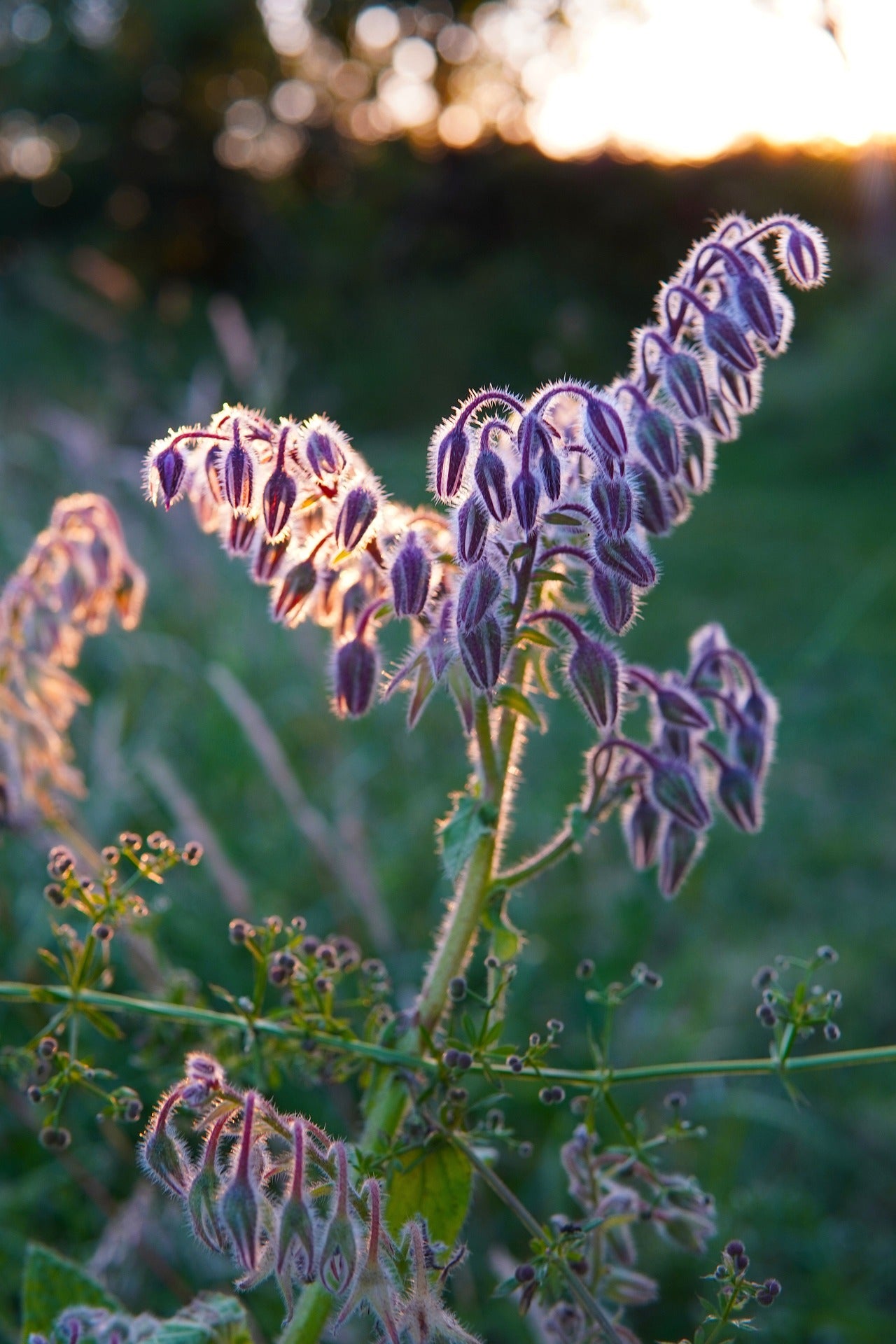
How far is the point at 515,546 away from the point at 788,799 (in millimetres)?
4046

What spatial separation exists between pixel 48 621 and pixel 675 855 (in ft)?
2.97

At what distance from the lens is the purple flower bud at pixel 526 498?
1.07 metres

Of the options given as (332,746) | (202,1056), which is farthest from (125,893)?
(332,746)

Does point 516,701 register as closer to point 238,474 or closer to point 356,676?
point 356,676

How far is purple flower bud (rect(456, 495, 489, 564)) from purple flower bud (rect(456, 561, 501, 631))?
12mm

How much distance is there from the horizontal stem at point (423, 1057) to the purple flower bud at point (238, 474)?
494 millimetres

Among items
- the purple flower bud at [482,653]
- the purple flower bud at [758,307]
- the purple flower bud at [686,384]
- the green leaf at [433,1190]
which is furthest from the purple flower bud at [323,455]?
the green leaf at [433,1190]

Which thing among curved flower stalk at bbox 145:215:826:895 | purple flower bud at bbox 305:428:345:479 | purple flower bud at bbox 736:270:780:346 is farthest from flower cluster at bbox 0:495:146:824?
purple flower bud at bbox 736:270:780:346

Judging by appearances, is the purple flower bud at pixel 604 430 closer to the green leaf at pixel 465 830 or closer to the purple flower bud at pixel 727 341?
the purple flower bud at pixel 727 341

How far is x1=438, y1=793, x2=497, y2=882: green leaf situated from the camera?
1.15m

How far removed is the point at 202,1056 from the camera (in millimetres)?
1080

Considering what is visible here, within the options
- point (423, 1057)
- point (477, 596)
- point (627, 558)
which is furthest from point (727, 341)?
point (423, 1057)

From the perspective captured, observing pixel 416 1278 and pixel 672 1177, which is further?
pixel 672 1177

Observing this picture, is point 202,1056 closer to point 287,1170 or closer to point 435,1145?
point 287,1170
